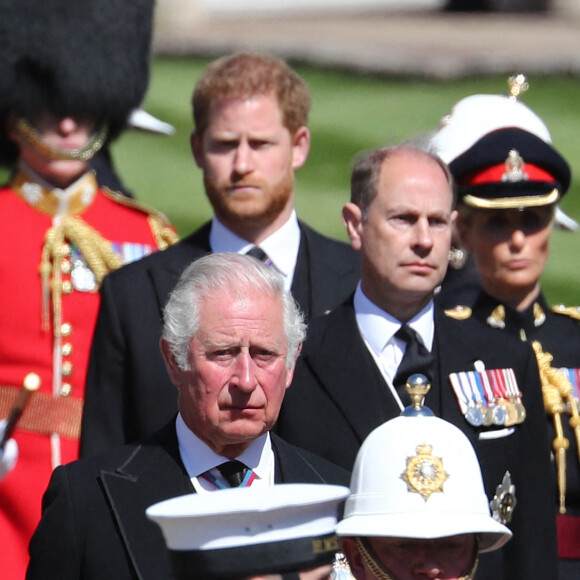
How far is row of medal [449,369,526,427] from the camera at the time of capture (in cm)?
595

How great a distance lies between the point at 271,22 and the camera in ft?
62.0

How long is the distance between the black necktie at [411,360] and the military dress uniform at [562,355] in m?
0.56

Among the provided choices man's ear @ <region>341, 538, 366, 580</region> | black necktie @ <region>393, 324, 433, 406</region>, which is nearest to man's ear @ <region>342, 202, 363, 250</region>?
black necktie @ <region>393, 324, 433, 406</region>

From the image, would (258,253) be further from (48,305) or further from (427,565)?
(427,565)

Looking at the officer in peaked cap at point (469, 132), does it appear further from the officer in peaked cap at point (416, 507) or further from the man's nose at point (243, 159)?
the officer in peaked cap at point (416, 507)

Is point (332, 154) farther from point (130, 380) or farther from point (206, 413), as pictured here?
point (206, 413)

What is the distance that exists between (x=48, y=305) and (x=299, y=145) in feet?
3.62

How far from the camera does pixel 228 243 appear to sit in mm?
6711

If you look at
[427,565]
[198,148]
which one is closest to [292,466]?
[427,565]

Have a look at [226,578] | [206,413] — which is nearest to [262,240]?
[206,413]

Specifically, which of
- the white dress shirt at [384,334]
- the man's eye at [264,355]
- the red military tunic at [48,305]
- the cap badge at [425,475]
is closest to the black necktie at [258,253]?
the white dress shirt at [384,334]

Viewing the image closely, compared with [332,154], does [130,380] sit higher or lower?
lower

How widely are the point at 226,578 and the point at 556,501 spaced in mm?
2297

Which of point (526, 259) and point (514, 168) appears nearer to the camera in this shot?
point (526, 259)
